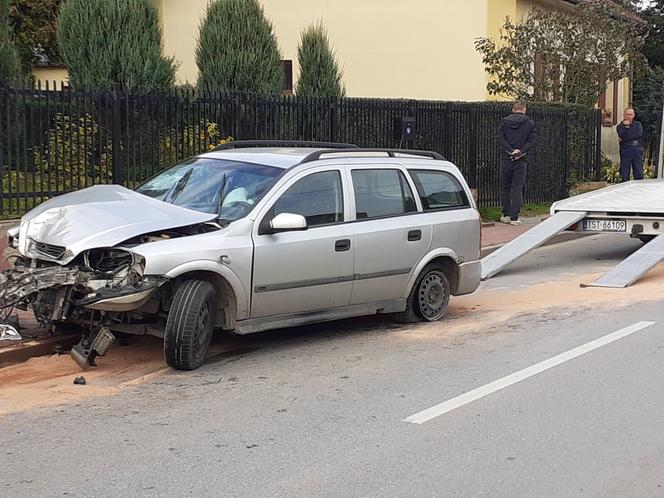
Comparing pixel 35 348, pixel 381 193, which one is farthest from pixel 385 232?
pixel 35 348

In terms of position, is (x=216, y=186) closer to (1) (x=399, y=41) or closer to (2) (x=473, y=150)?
(2) (x=473, y=150)

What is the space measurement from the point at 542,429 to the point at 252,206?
10.0 ft

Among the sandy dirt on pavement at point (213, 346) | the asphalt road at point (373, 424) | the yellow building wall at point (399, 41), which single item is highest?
the yellow building wall at point (399, 41)

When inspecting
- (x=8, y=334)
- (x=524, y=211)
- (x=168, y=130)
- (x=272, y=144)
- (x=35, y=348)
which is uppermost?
(x=168, y=130)

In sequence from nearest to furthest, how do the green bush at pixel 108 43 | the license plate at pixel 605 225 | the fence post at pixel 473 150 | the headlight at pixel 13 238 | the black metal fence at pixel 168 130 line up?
the headlight at pixel 13 238 → the black metal fence at pixel 168 130 → the license plate at pixel 605 225 → the green bush at pixel 108 43 → the fence post at pixel 473 150

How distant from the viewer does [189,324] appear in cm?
693

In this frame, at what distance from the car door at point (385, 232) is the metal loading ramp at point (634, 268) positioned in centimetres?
335

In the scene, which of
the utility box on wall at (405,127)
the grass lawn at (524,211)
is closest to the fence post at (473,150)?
the grass lawn at (524,211)

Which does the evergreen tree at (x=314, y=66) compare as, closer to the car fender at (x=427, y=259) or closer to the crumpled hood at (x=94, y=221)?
the car fender at (x=427, y=259)

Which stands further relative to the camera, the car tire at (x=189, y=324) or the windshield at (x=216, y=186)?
the windshield at (x=216, y=186)

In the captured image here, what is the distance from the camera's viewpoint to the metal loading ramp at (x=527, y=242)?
38.8ft

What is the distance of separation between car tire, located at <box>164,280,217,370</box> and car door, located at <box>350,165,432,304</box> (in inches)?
61.3

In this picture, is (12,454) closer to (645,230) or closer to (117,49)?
(645,230)

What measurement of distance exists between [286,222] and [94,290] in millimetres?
1597
